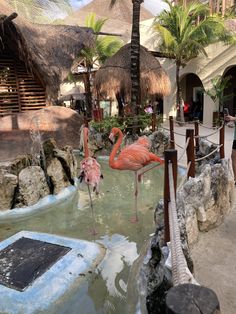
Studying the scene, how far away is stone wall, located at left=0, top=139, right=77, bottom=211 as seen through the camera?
5141 mm

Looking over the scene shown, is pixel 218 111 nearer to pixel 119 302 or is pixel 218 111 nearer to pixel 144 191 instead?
pixel 144 191

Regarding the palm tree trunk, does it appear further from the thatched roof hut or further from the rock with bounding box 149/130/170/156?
the thatched roof hut

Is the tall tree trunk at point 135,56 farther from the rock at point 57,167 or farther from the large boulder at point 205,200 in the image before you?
the large boulder at point 205,200

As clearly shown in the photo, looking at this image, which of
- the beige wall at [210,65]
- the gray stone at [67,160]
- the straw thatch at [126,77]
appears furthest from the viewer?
the beige wall at [210,65]

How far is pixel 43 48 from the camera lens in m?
10.5

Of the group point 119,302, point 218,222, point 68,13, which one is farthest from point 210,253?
point 68,13

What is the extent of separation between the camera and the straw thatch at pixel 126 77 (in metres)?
10.6

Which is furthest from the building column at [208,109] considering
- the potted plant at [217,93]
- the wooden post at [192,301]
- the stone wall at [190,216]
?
the wooden post at [192,301]

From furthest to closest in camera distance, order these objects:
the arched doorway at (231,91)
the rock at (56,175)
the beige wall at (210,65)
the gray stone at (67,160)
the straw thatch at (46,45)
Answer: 1. the arched doorway at (231,91)
2. the beige wall at (210,65)
3. the straw thatch at (46,45)
4. the gray stone at (67,160)
5. the rock at (56,175)

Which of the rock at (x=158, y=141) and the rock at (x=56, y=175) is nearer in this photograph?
the rock at (x=56, y=175)

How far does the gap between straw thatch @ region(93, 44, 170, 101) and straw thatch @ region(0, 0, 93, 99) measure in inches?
52.7

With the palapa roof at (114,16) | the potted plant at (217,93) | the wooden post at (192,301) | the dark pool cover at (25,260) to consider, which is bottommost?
the dark pool cover at (25,260)

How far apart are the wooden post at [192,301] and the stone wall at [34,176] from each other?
438 cm

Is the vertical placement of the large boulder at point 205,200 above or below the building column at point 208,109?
below
